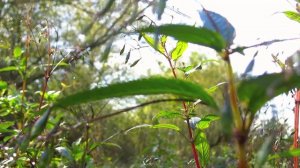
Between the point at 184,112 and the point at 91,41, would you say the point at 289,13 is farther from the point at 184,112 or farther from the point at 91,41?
the point at 91,41

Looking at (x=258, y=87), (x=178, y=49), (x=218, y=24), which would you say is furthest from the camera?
(x=178, y=49)

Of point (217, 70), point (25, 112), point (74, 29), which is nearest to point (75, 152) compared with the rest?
point (25, 112)

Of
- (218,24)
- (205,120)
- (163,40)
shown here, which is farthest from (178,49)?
(218,24)

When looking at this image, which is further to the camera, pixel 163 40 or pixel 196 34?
pixel 163 40

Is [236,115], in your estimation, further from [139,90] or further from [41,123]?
[41,123]

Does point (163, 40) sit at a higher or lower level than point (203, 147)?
higher

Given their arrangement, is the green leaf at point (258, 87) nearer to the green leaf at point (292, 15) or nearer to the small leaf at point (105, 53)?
the small leaf at point (105, 53)
